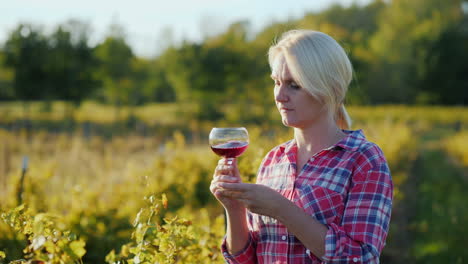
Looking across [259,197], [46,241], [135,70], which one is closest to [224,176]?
[259,197]

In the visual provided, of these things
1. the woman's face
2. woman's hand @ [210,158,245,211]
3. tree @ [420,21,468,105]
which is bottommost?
tree @ [420,21,468,105]

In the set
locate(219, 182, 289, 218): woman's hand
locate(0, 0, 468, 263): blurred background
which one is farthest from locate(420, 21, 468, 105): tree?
locate(219, 182, 289, 218): woman's hand

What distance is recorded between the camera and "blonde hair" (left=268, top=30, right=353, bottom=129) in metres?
1.74

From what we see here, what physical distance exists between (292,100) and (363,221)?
53 cm

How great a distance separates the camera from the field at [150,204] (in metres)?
1.95

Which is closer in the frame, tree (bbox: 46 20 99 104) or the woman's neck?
the woman's neck

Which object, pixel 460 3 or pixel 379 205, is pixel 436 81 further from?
pixel 379 205

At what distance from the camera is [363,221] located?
169cm

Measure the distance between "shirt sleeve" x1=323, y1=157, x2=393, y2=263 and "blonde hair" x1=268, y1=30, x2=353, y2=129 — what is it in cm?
33

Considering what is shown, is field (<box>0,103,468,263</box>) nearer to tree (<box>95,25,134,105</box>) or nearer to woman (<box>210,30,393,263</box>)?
woman (<box>210,30,393,263</box>)

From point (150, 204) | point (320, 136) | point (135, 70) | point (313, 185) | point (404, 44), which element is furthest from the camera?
point (404, 44)

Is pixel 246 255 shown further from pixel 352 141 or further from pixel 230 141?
pixel 352 141

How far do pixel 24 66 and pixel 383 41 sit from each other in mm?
34261

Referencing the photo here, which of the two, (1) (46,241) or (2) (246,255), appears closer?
(1) (46,241)
